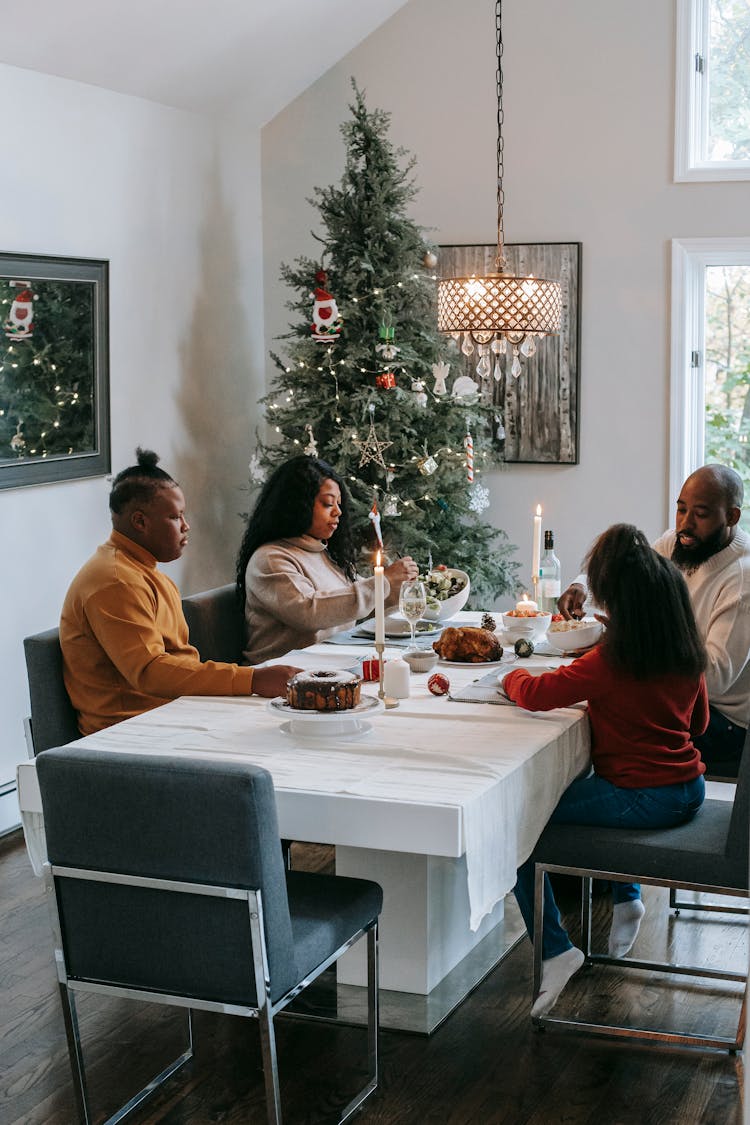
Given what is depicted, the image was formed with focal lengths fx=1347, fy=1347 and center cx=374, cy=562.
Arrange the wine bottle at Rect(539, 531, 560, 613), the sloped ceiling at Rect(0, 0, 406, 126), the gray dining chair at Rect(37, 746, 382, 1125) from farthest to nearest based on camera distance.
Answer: the sloped ceiling at Rect(0, 0, 406, 126) < the wine bottle at Rect(539, 531, 560, 613) < the gray dining chair at Rect(37, 746, 382, 1125)

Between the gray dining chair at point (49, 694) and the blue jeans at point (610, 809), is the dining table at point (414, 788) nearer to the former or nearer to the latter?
the blue jeans at point (610, 809)

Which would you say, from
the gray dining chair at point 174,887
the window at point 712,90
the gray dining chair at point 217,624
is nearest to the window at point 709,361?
the window at point 712,90

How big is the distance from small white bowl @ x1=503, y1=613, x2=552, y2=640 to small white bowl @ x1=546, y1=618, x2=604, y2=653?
21 cm

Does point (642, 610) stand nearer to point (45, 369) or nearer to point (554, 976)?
point (554, 976)

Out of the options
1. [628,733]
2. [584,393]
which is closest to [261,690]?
[628,733]

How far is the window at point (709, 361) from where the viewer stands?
5.72 meters

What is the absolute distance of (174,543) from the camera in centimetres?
342

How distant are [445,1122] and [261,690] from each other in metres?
1.06

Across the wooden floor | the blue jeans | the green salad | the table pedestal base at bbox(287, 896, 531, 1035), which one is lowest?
the wooden floor

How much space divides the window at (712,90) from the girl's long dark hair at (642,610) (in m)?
3.21

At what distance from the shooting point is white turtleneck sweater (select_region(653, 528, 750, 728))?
353 cm

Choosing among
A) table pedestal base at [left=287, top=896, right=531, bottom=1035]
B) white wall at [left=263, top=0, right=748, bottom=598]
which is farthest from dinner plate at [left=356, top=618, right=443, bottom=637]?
white wall at [left=263, top=0, right=748, bottom=598]

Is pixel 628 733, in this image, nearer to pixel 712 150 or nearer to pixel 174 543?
pixel 174 543

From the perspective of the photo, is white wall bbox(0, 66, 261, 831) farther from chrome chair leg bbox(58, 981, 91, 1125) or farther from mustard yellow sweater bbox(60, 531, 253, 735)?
chrome chair leg bbox(58, 981, 91, 1125)
